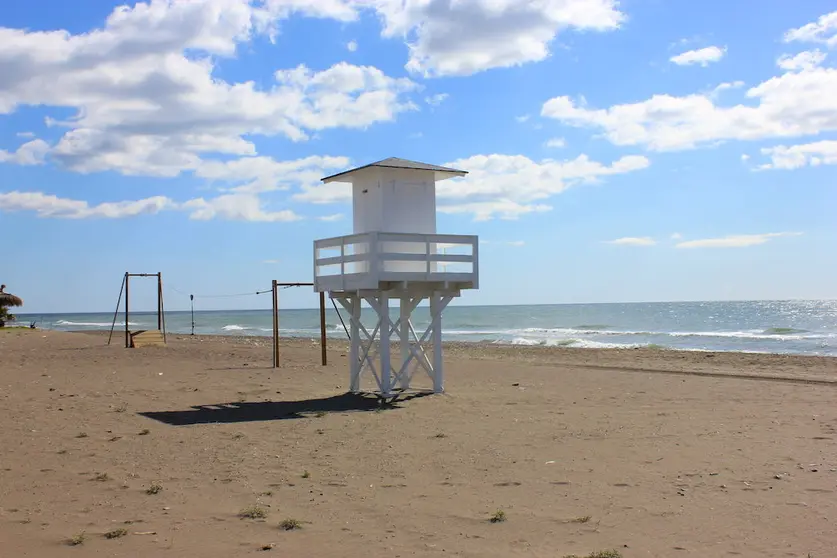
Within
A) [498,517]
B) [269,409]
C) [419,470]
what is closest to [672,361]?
[269,409]

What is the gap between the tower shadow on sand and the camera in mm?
12547

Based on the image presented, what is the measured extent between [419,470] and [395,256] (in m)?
6.15

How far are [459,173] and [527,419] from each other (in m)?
5.62

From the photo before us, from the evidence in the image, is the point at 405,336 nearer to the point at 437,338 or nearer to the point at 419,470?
the point at 437,338

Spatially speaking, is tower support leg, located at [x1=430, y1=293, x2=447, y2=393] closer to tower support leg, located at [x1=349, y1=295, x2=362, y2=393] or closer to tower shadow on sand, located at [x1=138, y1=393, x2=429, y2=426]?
tower shadow on sand, located at [x1=138, y1=393, x2=429, y2=426]

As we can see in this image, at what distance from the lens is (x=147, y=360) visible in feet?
76.4

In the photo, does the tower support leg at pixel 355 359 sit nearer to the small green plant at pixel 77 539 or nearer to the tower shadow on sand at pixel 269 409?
the tower shadow on sand at pixel 269 409

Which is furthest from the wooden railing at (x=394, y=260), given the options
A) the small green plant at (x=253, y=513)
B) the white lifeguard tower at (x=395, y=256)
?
the small green plant at (x=253, y=513)

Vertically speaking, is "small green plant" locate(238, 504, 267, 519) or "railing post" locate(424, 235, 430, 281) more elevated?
"railing post" locate(424, 235, 430, 281)

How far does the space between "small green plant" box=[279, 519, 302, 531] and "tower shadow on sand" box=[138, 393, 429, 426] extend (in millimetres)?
5708

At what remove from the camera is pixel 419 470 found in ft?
29.3

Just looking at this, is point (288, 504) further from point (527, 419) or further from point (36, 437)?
point (527, 419)

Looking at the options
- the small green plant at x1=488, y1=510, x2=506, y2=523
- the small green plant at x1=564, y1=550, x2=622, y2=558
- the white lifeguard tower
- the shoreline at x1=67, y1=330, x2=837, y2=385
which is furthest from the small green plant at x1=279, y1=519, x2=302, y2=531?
the shoreline at x1=67, y1=330, x2=837, y2=385

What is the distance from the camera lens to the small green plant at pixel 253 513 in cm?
704
